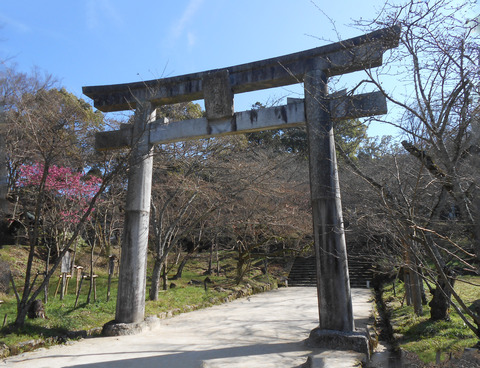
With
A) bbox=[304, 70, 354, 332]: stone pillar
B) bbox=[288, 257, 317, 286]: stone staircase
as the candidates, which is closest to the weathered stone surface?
bbox=[304, 70, 354, 332]: stone pillar

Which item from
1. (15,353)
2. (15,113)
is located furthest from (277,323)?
(15,113)

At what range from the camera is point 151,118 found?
7.86m

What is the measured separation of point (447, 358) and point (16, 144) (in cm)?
1497

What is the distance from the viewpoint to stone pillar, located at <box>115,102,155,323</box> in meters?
6.80

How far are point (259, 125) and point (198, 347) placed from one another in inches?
166

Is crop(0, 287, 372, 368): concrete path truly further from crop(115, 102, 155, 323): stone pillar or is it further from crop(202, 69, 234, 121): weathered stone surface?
crop(202, 69, 234, 121): weathered stone surface

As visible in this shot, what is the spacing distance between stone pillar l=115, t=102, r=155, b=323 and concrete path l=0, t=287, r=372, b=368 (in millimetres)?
591

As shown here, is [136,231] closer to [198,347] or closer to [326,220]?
[198,347]

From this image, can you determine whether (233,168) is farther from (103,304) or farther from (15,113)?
(15,113)

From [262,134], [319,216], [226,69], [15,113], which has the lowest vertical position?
[319,216]

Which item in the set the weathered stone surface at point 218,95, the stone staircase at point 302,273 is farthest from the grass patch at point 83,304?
the weathered stone surface at point 218,95

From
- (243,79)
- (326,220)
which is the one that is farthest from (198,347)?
(243,79)

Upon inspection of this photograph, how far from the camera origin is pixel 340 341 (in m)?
5.25

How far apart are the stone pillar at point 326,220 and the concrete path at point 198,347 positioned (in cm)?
74
